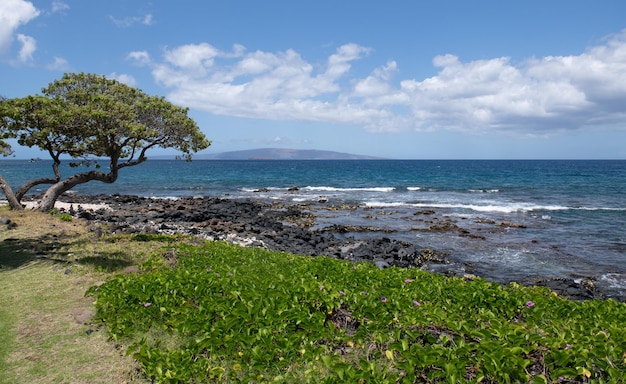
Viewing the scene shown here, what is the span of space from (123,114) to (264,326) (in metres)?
9.62

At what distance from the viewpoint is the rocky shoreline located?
15217 millimetres

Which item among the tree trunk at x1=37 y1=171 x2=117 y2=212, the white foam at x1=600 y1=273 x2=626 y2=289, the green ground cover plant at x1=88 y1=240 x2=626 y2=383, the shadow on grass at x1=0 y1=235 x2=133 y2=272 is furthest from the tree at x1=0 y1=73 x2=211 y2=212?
the white foam at x1=600 y1=273 x2=626 y2=289

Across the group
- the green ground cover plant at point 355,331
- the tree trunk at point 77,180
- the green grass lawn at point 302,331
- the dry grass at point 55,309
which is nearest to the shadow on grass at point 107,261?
the dry grass at point 55,309

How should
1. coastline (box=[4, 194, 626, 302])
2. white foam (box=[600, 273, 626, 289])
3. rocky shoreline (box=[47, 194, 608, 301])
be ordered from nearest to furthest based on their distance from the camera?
white foam (box=[600, 273, 626, 289]), coastline (box=[4, 194, 626, 302]), rocky shoreline (box=[47, 194, 608, 301])

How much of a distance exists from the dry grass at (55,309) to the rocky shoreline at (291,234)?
325 cm

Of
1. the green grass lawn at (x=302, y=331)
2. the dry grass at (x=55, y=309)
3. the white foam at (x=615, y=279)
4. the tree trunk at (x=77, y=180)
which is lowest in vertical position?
the white foam at (x=615, y=279)

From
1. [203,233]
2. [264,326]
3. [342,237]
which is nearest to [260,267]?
[264,326]

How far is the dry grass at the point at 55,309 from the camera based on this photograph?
569cm

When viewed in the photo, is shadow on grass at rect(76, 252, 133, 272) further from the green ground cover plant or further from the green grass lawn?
the green ground cover plant

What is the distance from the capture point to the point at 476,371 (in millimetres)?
4430

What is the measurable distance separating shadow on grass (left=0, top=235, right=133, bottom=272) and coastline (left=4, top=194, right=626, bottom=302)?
245 cm

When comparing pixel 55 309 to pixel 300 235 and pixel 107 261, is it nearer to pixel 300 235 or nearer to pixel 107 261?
pixel 107 261

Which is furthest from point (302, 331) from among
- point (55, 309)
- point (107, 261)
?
Result: point (107, 261)

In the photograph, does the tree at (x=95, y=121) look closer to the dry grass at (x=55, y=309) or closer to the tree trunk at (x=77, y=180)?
the tree trunk at (x=77, y=180)
